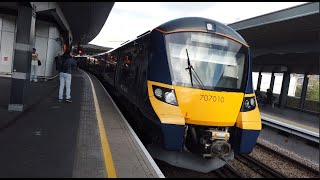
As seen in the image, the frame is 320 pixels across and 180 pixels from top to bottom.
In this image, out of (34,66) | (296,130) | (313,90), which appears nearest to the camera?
(296,130)

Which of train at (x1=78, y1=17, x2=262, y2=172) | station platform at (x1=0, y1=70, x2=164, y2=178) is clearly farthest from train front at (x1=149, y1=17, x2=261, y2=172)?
station platform at (x1=0, y1=70, x2=164, y2=178)

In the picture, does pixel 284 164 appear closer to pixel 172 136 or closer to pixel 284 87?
pixel 172 136

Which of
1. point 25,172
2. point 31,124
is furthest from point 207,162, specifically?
point 31,124

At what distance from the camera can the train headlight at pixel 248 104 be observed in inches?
276

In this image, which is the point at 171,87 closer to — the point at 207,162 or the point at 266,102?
the point at 207,162

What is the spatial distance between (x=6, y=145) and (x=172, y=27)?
373 centimetres

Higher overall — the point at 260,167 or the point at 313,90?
the point at 313,90

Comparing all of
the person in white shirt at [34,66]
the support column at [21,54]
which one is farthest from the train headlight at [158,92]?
the person in white shirt at [34,66]

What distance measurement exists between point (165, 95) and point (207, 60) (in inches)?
45.0

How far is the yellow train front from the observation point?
6543 millimetres

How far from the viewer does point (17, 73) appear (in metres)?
9.68

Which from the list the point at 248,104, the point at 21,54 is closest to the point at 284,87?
the point at 248,104

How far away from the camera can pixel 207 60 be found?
7.09m

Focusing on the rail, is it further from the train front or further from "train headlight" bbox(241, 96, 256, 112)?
the train front
